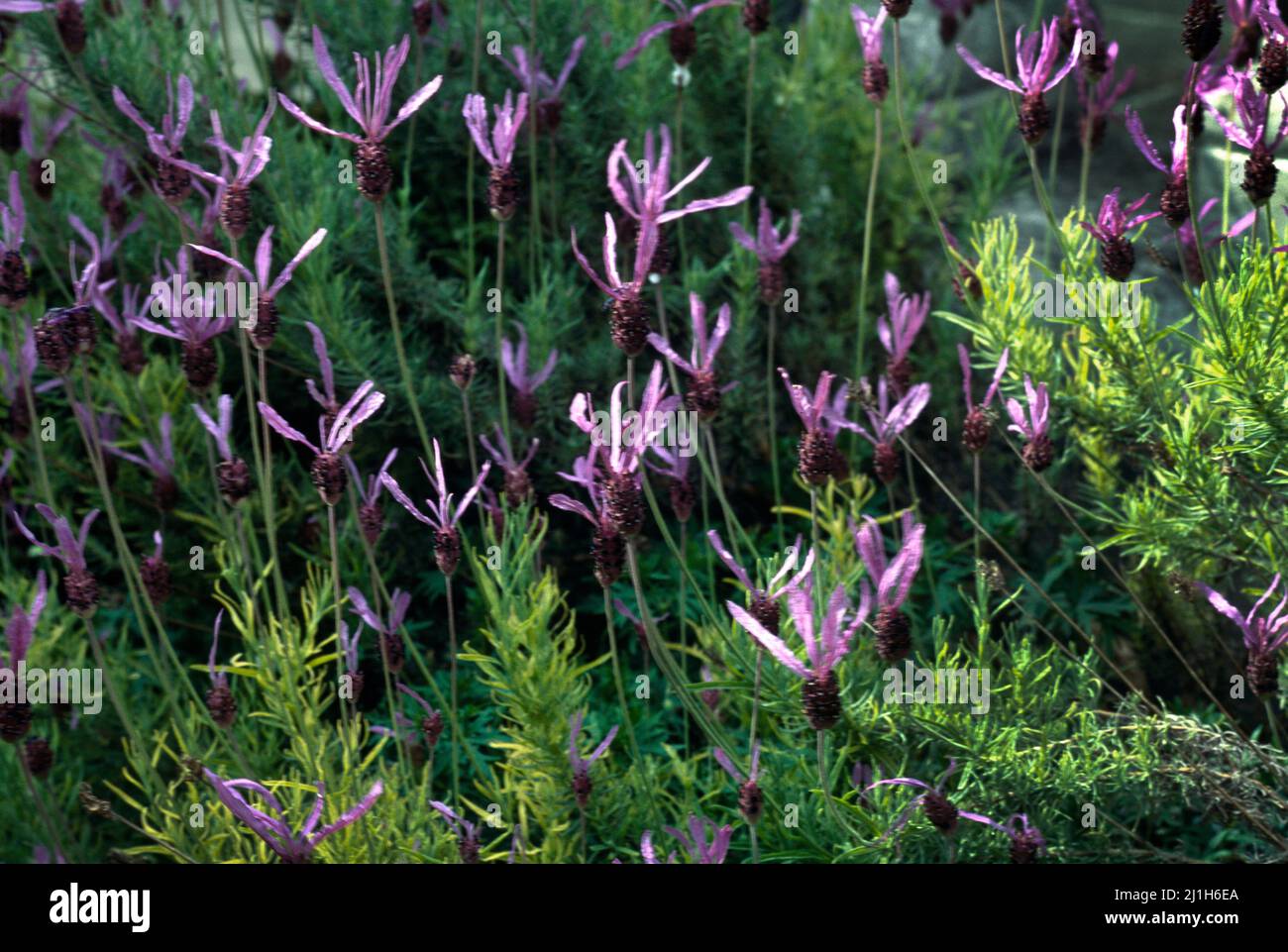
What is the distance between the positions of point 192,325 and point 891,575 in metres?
0.66

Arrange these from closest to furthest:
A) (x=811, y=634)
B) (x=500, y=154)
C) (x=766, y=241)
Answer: (x=811, y=634), (x=500, y=154), (x=766, y=241)

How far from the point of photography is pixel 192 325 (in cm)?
133

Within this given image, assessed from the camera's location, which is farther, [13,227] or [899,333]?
[899,333]

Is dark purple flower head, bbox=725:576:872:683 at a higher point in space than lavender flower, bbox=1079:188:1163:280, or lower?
lower

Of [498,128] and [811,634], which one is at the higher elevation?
[498,128]

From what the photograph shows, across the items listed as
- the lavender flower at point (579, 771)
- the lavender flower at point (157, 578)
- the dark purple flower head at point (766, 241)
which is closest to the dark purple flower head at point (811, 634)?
the lavender flower at point (579, 771)

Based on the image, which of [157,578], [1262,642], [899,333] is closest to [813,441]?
[899,333]

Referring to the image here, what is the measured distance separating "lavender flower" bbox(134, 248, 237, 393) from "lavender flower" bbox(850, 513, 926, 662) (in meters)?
0.59

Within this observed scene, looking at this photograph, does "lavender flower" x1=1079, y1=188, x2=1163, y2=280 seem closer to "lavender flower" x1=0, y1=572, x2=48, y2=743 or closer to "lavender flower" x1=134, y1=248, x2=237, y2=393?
"lavender flower" x1=134, y1=248, x2=237, y2=393

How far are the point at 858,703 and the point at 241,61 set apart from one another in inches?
124

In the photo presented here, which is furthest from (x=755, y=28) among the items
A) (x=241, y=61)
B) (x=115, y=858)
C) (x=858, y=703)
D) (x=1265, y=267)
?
(x=241, y=61)

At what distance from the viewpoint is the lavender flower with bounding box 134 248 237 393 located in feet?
4.27

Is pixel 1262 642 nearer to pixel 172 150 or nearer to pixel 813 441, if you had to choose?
pixel 813 441

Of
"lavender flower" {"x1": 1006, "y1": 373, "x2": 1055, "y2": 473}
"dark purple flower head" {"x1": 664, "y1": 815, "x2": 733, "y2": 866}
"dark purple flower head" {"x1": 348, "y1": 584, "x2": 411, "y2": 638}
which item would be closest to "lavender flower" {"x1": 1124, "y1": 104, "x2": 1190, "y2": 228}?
"lavender flower" {"x1": 1006, "y1": 373, "x2": 1055, "y2": 473}
